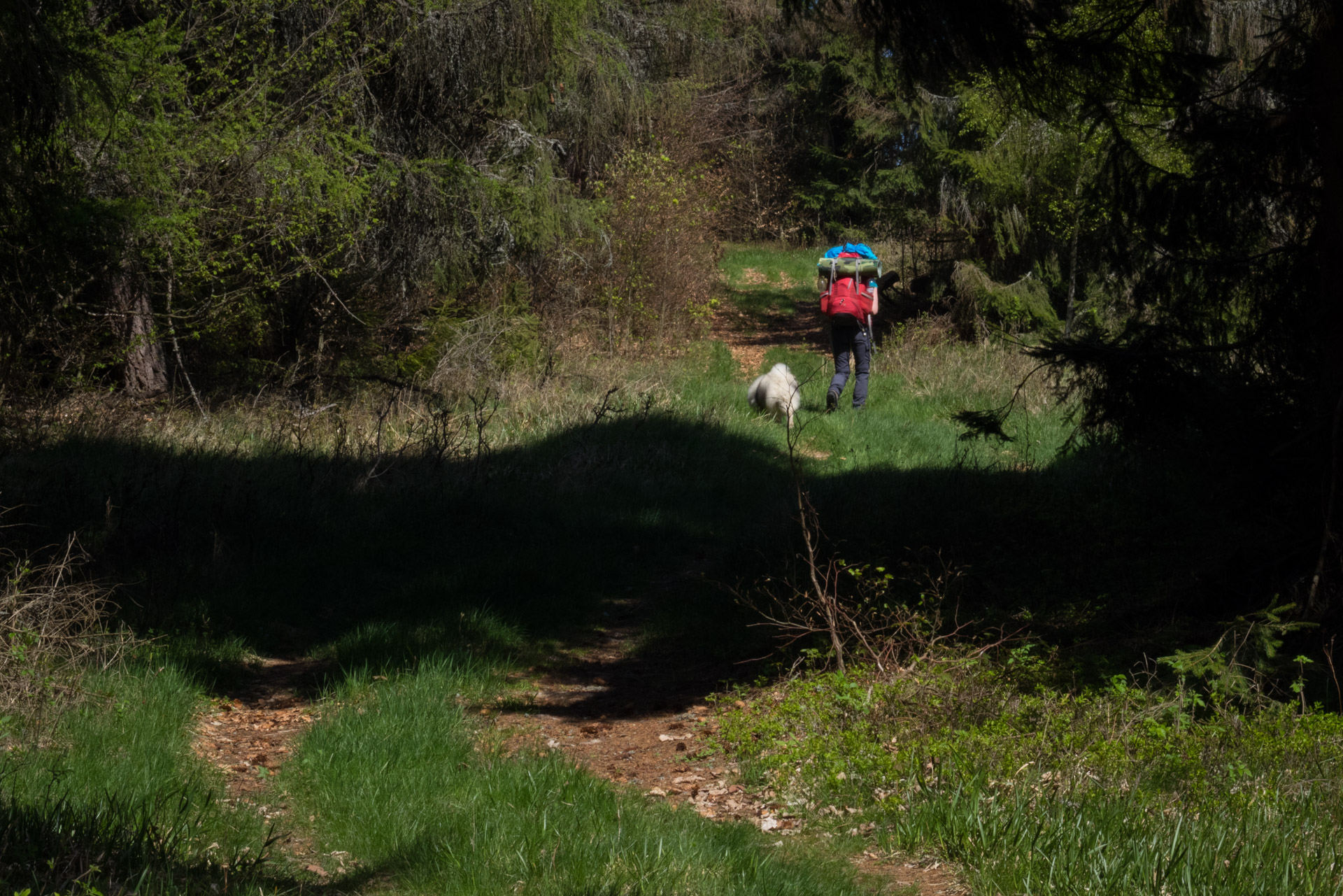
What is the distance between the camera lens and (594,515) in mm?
9203

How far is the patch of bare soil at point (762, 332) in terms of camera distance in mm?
20391

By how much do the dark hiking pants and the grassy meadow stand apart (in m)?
1.43

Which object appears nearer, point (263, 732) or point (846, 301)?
point (263, 732)

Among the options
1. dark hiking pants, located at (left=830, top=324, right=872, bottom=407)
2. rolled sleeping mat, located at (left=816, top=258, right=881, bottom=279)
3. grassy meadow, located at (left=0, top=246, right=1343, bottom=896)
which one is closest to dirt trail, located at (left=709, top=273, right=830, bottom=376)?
dark hiking pants, located at (left=830, top=324, right=872, bottom=407)

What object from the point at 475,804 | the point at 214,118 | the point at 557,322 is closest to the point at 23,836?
the point at 475,804

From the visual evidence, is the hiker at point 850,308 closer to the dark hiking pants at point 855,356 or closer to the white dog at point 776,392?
the dark hiking pants at point 855,356

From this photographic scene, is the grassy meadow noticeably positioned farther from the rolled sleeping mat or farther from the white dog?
the rolled sleeping mat

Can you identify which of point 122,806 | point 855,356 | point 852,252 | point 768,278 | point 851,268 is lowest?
point 768,278

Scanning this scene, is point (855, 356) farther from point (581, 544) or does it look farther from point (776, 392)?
point (581, 544)

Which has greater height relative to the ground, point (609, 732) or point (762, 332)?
point (609, 732)

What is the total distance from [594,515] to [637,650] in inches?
97.1

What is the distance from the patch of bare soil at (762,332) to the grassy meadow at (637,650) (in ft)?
25.5

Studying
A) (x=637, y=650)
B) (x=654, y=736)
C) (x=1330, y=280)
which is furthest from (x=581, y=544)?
(x=1330, y=280)

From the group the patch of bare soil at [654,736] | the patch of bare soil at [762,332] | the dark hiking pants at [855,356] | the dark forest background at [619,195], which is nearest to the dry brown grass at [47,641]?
the patch of bare soil at [654,736]
